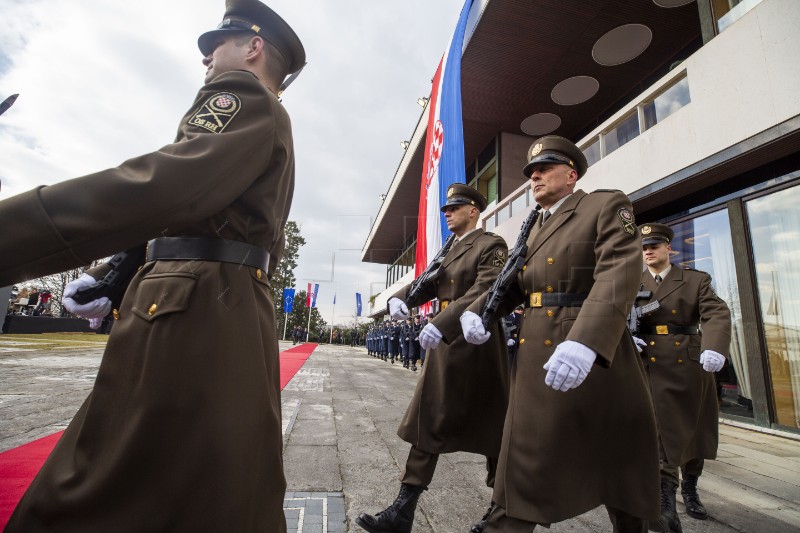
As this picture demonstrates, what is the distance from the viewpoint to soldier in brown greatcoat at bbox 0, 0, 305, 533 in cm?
80

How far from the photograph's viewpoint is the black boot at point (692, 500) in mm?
2554

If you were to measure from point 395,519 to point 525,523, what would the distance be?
2.58ft

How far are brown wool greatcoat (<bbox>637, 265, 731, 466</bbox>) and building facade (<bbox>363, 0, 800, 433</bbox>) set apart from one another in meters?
0.69

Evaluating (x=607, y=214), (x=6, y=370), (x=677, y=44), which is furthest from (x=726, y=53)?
(x=6, y=370)

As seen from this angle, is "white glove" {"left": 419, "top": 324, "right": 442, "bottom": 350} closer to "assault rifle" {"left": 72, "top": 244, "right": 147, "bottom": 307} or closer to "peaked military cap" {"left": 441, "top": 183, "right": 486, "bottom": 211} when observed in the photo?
"peaked military cap" {"left": 441, "top": 183, "right": 486, "bottom": 211}

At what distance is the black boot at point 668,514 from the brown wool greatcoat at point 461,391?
94 cm

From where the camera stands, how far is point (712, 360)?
2.92 m

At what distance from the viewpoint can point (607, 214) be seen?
179 cm

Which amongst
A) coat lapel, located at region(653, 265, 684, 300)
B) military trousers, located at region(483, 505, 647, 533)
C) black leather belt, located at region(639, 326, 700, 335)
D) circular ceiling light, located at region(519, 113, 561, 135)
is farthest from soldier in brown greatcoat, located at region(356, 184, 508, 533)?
circular ceiling light, located at region(519, 113, 561, 135)

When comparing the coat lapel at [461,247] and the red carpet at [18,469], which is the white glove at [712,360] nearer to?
the coat lapel at [461,247]

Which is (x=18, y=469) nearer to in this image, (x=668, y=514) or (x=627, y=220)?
(x=627, y=220)

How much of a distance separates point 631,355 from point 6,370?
9063 mm

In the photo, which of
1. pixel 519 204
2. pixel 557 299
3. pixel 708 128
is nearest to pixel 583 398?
Result: pixel 557 299

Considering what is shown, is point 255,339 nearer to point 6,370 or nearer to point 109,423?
point 109,423
